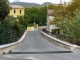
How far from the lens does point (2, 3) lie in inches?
1072

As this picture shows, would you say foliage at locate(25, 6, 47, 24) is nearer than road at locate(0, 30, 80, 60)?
No

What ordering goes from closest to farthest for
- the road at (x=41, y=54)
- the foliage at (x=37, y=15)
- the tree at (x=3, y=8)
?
the road at (x=41, y=54) < the tree at (x=3, y=8) < the foliage at (x=37, y=15)

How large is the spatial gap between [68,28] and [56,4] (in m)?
32.0

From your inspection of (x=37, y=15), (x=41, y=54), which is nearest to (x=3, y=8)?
(x=41, y=54)

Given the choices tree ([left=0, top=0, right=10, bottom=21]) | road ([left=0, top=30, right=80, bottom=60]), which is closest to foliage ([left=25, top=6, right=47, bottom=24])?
tree ([left=0, top=0, right=10, bottom=21])

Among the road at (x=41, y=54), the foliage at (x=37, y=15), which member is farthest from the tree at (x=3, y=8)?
the foliage at (x=37, y=15)

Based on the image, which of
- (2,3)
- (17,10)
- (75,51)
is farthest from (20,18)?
(75,51)

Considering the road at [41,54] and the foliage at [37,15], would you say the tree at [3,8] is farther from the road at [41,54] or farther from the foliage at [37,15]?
the foliage at [37,15]

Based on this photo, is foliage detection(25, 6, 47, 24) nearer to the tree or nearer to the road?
the tree

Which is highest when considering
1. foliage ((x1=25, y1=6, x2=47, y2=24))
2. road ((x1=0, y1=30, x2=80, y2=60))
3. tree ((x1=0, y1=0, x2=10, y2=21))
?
tree ((x1=0, y1=0, x2=10, y2=21))

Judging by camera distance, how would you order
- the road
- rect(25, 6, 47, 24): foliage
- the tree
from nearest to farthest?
1. the road
2. the tree
3. rect(25, 6, 47, 24): foliage

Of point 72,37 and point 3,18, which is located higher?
point 3,18

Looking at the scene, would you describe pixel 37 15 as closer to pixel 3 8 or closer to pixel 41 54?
pixel 3 8

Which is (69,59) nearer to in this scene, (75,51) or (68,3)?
(75,51)
